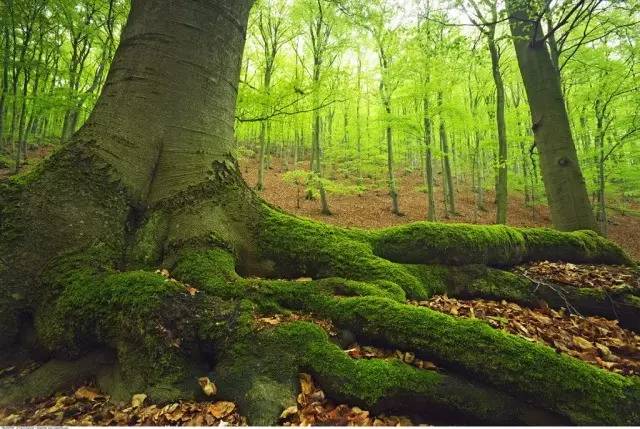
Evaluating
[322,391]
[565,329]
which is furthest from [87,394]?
[565,329]

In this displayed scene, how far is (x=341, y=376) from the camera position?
6.76 ft

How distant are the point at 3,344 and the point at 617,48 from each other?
20512mm

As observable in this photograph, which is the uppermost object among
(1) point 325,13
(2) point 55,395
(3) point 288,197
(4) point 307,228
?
(1) point 325,13

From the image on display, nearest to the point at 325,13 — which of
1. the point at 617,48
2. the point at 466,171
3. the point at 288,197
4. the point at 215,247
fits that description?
the point at 288,197

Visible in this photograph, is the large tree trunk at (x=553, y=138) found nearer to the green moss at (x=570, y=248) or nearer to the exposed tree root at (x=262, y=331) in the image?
the green moss at (x=570, y=248)

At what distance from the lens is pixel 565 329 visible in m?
2.91

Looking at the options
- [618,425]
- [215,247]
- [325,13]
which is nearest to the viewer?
[618,425]

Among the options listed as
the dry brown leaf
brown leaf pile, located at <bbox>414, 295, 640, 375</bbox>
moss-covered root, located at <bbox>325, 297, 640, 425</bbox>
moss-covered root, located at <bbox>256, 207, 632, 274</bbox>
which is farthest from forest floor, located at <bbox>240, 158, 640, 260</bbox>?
the dry brown leaf

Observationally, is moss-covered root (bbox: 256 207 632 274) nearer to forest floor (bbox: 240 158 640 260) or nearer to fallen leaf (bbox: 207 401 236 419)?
fallen leaf (bbox: 207 401 236 419)

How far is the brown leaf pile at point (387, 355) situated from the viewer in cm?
227

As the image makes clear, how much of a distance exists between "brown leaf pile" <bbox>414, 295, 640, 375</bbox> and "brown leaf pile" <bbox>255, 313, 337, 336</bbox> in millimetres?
1135

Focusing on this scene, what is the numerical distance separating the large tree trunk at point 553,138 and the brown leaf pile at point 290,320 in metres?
4.89

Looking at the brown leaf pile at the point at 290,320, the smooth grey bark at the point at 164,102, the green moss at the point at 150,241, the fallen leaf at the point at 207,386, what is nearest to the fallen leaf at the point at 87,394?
the fallen leaf at the point at 207,386

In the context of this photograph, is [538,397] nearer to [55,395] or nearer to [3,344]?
[55,395]
